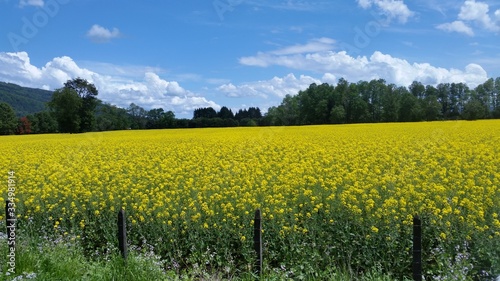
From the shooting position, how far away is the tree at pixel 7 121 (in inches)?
3433

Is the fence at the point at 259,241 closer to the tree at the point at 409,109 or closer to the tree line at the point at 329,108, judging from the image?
the tree line at the point at 329,108

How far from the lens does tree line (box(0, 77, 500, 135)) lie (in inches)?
2793

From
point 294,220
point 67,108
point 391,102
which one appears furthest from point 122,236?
point 391,102


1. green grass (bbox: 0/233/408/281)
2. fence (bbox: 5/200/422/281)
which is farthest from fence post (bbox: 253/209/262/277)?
green grass (bbox: 0/233/408/281)

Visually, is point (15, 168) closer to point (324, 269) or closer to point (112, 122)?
point (324, 269)

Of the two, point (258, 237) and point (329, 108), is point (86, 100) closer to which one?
point (329, 108)

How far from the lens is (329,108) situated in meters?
82.2

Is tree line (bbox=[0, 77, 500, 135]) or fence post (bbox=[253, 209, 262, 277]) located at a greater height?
tree line (bbox=[0, 77, 500, 135])

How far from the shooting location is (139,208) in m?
8.43

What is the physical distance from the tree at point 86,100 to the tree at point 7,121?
2338 centimetres

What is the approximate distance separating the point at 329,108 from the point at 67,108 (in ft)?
161

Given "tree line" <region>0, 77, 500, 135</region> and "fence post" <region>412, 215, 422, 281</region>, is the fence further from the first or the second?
"tree line" <region>0, 77, 500, 135</region>

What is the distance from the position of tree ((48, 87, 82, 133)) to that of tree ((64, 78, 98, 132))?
1.40 meters

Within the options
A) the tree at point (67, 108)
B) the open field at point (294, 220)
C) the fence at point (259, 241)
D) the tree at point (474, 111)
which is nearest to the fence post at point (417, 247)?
the fence at point (259, 241)
